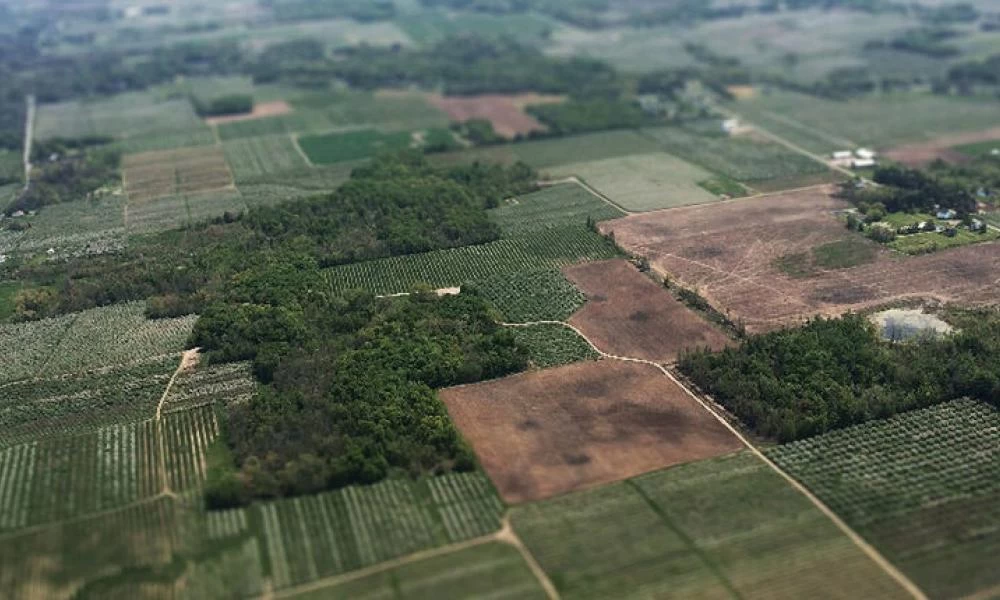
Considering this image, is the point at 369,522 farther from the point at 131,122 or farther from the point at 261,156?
the point at 131,122

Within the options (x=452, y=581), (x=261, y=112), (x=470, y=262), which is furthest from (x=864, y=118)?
(x=452, y=581)

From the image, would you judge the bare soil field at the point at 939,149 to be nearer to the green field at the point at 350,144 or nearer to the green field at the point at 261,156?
the green field at the point at 350,144

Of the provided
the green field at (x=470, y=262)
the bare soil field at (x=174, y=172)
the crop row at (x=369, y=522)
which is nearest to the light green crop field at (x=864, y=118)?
the green field at (x=470, y=262)

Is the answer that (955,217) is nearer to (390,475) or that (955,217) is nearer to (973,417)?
(973,417)

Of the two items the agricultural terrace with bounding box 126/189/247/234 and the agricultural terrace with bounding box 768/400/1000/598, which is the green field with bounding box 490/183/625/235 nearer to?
the agricultural terrace with bounding box 126/189/247/234

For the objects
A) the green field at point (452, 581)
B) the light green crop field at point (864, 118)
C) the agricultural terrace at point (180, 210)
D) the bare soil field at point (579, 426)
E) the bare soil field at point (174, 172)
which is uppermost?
the light green crop field at point (864, 118)
